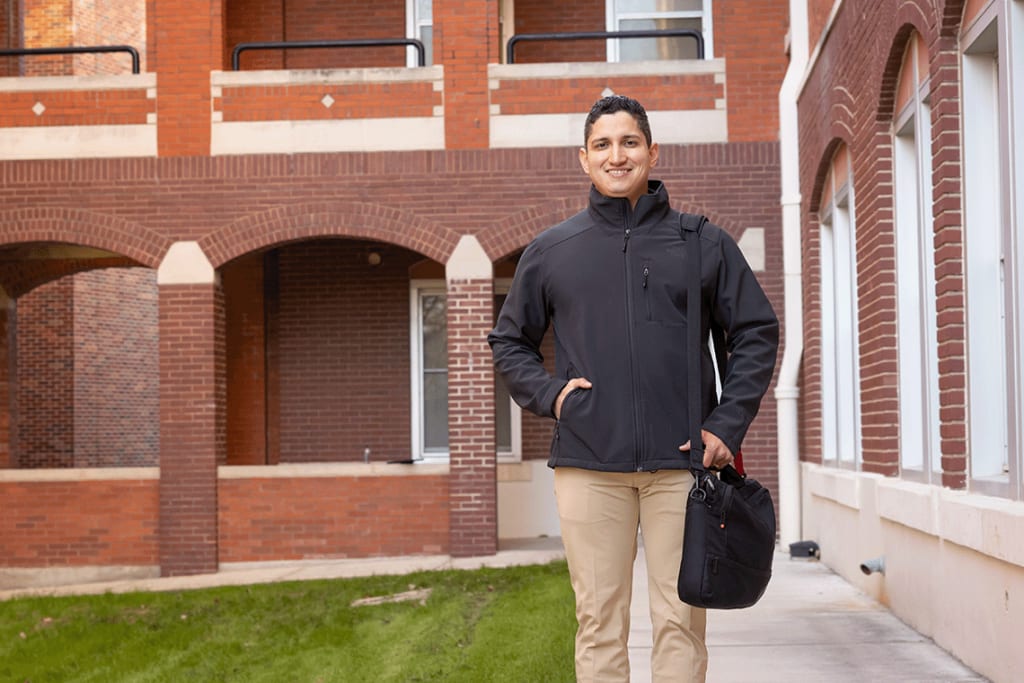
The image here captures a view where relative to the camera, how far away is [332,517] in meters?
13.7

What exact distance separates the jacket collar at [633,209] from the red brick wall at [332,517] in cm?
992

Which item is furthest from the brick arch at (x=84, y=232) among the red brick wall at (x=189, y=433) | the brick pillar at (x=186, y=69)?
the brick pillar at (x=186, y=69)

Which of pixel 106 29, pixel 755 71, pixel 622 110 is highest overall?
pixel 106 29

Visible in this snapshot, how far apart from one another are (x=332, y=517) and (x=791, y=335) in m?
4.71

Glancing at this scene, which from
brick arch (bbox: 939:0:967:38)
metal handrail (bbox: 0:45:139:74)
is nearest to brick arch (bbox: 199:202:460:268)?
metal handrail (bbox: 0:45:139:74)

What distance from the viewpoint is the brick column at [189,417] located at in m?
13.7

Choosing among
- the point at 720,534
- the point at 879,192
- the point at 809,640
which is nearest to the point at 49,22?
the point at 879,192

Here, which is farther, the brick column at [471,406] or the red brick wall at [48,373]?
the red brick wall at [48,373]

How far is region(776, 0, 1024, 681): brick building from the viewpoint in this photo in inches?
228

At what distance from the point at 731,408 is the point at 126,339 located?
63.6 feet

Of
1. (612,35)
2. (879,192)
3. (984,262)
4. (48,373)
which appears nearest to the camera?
(984,262)

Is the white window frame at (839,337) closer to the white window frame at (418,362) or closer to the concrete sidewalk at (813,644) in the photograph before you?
the concrete sidewalk at (813,644)

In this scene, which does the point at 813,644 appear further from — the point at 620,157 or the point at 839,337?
the point at 839,337

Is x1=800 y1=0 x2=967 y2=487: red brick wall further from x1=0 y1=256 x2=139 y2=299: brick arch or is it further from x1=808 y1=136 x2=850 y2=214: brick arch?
x1=0 y1=256 x2=139 y2=299: brick arch
